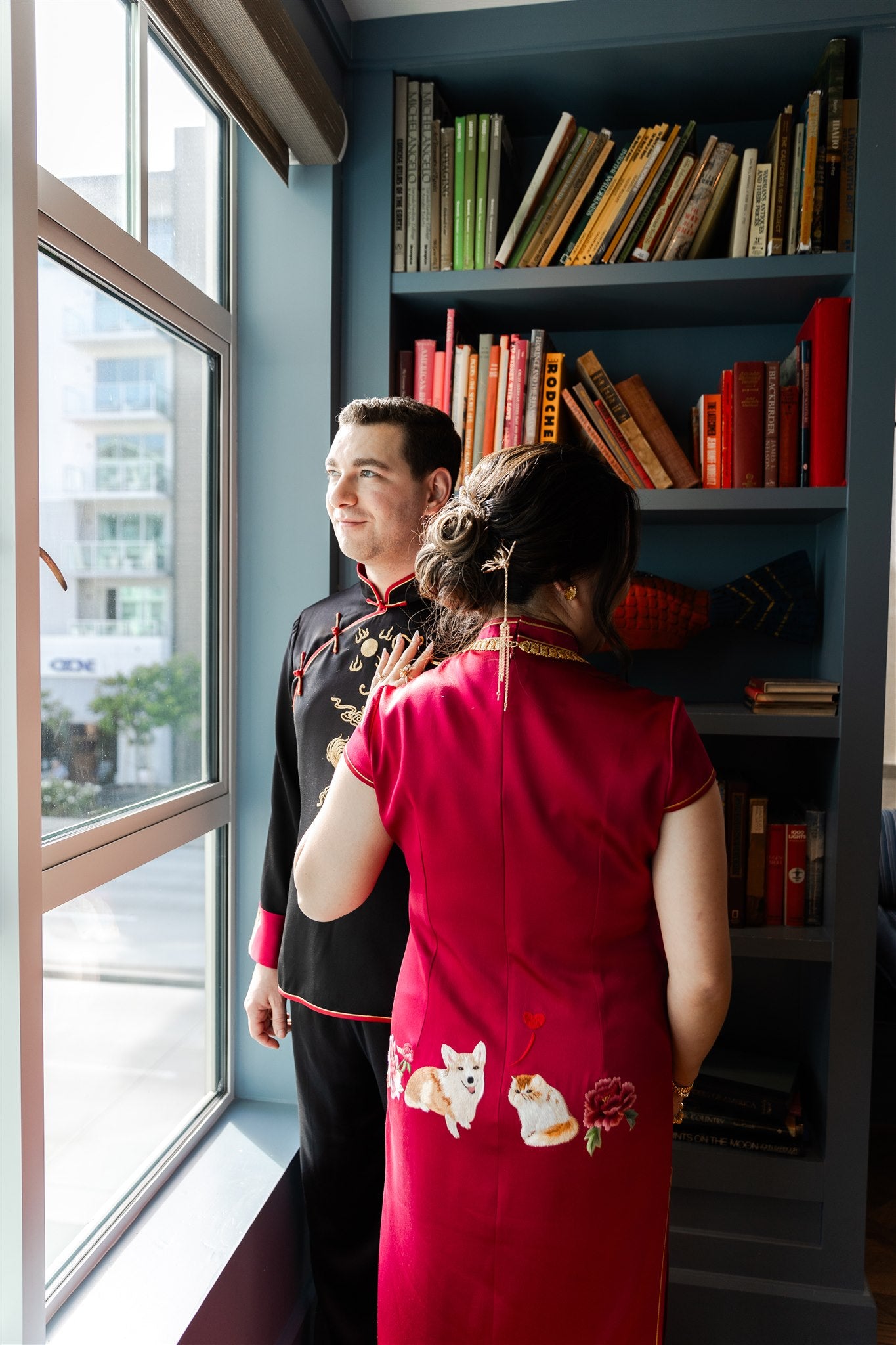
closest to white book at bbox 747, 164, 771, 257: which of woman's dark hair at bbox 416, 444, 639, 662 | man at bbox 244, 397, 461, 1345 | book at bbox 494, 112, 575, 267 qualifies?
book at bbox 494, 112, 575, 267

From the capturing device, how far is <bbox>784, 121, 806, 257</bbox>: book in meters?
1.76

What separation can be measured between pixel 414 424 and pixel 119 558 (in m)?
0.52

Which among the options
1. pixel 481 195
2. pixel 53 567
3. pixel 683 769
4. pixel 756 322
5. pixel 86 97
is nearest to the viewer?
pixel 683 769

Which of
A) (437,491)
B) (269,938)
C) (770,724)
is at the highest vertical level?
(437,491)

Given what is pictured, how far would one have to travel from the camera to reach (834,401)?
176cm

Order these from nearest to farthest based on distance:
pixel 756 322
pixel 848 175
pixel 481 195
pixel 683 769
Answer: pixel 683 769, pixel 848 175, pixel 481 195, pixel 756 322

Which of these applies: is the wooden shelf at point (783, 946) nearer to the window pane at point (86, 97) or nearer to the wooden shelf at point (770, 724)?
the wooden shelf at point (770, 724)

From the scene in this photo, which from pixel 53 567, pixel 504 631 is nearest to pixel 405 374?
pixel 53 567

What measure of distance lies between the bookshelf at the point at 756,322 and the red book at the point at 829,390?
0.09ft

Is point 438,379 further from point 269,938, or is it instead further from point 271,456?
point 269,938

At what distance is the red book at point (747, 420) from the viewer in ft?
5.97

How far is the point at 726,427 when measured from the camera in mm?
1854

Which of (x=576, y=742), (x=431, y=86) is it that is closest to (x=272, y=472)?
(x=431, y=86)

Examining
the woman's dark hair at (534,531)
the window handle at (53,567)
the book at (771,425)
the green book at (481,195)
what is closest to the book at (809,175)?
the book at (771,425)
